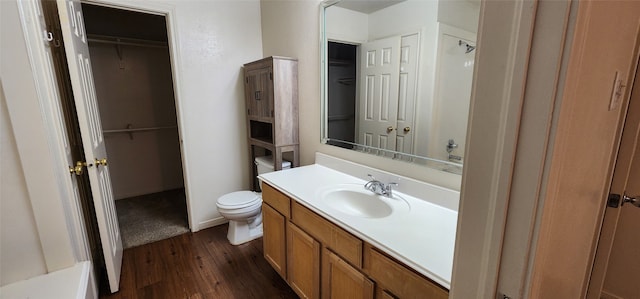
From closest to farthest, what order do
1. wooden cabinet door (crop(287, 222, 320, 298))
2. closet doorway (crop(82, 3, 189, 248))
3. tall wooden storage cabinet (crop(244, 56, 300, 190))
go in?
wooden cabinet door (crop(287, 222, 320, 298)) < tall wooden storage cabinet (crop(244, 56, 300, 190)) < closet doorway (crop(82, 3, 189, 248))

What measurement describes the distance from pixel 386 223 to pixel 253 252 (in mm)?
1526

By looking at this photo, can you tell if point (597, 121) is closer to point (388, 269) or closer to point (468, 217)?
point (468, 217)

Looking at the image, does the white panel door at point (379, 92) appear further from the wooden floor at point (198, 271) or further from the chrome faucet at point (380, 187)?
the wooden floor at point (198, 271)

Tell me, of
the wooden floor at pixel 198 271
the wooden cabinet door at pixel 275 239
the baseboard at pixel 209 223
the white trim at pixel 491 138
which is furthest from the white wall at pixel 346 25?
the baseboard at pixel 209 223

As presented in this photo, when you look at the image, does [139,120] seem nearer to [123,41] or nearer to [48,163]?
[123,41]

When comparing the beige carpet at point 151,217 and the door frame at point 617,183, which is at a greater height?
the door frame at point 617,183

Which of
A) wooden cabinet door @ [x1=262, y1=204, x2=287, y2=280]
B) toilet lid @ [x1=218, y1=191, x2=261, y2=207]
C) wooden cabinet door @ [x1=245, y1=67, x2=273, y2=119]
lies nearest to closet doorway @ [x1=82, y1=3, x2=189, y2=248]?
toilet lid @ [x1=218, y1=191, x2=261, y2=207]

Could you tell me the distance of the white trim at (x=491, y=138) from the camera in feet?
1.46

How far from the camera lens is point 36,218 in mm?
1342

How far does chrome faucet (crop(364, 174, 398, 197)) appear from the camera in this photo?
1.52 m

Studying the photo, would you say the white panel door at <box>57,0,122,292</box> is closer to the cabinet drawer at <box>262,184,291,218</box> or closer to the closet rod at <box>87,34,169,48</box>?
the cabinet drawer at <box>262,184,291,218</box>

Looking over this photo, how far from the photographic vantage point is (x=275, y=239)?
182cm

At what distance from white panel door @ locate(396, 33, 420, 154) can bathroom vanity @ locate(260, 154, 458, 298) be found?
22cm

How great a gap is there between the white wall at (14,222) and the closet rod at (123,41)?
235 centimetres
